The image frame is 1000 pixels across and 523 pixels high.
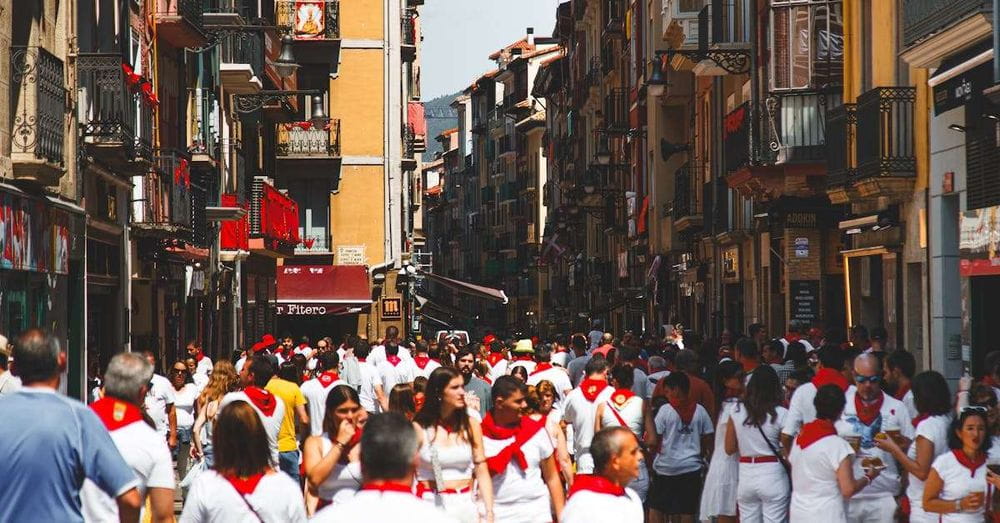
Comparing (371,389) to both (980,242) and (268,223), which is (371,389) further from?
(268,223)

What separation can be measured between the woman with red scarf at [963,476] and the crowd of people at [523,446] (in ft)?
0.03

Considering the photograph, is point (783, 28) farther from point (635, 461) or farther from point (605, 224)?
point (605, 224)

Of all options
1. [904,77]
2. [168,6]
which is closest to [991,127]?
[904,77]

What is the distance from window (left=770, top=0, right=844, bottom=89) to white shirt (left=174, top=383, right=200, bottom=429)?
38.0 ft

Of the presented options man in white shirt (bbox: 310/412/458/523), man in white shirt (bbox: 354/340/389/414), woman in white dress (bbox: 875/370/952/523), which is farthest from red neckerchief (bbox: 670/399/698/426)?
man in white shirt (bbox: 310/412/458/523)

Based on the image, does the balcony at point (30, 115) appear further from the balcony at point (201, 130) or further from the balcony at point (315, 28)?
the balcony at point (315, 28)

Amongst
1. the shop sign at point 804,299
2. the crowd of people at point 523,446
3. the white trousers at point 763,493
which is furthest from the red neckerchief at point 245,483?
the shop sign at point 804,299

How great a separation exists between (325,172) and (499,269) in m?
71.4

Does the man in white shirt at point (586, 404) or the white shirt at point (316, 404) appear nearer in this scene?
the man in white shirt at point (586, 404)

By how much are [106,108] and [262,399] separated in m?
10.9

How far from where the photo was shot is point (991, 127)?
20.2 m

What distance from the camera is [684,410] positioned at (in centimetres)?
1461

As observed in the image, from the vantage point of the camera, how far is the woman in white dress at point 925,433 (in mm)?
10891

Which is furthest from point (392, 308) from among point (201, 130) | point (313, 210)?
point (201, 130)
